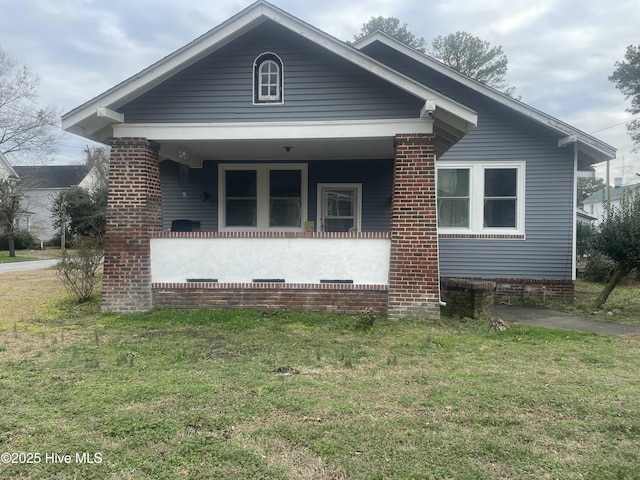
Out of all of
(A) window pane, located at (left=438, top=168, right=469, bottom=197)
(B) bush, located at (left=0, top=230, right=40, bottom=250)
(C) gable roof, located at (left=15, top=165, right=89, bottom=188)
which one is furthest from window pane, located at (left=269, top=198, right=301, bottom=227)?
(C) gable roof, located at (left=15, top=165, right=89, bottom=188)

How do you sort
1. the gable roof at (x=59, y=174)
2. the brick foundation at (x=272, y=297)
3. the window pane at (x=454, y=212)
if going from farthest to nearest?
the gable roof at (x=59, y=174) → the window pane at (x=454, y=212) → the brick foundation at (x=272, y=297)

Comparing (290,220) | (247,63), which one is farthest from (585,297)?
(247,63)

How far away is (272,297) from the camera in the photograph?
25.2 feet

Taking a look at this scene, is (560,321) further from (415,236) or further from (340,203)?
(340,203)

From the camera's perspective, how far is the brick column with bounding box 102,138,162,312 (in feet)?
24.8

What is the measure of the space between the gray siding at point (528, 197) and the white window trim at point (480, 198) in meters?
0.12

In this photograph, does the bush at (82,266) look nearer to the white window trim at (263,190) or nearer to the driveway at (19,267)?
the white window trim at (263,190)

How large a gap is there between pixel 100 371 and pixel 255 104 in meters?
4.89

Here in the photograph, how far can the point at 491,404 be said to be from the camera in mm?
3834

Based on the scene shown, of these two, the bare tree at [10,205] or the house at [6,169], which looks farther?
the house at [6,169]

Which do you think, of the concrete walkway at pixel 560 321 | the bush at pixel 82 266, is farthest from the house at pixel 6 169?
the concrete walkway at pixel 560 321

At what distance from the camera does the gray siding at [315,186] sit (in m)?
10.6

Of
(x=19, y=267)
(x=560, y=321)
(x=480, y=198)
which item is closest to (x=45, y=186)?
(x=19, y=267)

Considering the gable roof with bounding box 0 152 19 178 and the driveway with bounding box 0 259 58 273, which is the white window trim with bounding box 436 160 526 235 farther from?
the gable roof with bounding box 0 152 19 178
